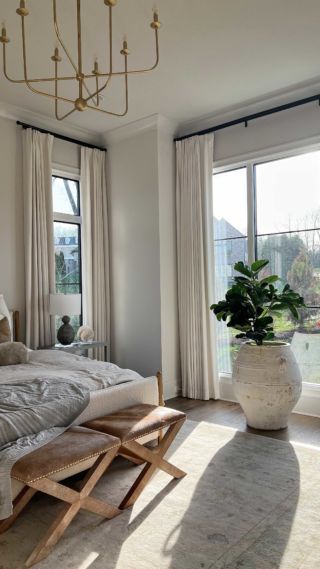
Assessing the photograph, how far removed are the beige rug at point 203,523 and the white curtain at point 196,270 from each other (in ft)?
5.58

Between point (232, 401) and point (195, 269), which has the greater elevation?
point (195, 269)

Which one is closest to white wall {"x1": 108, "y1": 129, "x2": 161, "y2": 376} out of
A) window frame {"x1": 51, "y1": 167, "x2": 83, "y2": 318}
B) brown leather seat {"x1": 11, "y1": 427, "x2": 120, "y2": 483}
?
window frame {"x1": 51, "y1": 167, "x2": 83, "y2": 318}

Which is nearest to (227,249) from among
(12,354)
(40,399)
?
(12,354)

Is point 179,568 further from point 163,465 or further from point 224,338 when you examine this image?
point 224,338

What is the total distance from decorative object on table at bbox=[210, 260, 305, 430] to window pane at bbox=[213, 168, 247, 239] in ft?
3.15

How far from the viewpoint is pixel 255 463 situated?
9.94 feet

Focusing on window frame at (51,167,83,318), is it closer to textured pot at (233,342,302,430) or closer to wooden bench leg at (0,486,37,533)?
textured pot at (233,342,302,430)

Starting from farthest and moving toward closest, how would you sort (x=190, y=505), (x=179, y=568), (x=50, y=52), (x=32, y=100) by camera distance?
(x=32, y=100) → (x=50, y=52) → (x=190, y=505) → (x=179, y=568)

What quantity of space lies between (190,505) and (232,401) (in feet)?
7.59

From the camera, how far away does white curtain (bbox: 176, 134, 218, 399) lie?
4.77 metres

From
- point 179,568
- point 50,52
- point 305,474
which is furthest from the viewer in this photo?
point 50,52

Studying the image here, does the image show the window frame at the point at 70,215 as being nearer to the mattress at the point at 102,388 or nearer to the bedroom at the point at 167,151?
the bedroom at the point at 167,151

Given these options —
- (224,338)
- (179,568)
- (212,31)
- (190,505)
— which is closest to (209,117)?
(212,31)

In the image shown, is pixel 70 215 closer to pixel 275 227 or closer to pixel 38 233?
pixel 38 233
